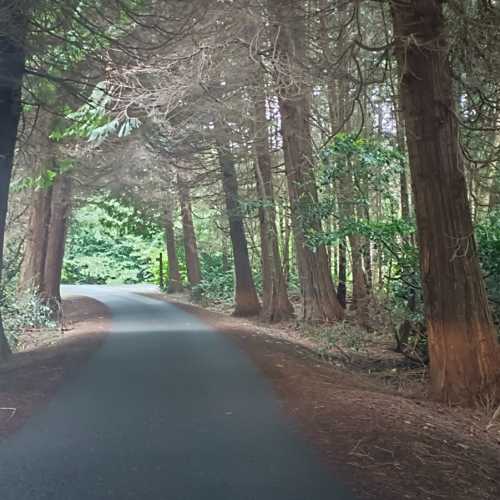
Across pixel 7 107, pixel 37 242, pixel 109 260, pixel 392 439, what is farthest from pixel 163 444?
pixel 109 260

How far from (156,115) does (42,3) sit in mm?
5707

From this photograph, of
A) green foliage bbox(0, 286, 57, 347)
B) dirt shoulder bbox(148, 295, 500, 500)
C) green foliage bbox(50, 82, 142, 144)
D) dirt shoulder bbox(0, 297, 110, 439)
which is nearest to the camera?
dirt shoulder bbox(148, 295, 500, 500)

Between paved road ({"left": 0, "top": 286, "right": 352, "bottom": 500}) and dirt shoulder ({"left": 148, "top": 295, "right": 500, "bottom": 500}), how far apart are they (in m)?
0.27

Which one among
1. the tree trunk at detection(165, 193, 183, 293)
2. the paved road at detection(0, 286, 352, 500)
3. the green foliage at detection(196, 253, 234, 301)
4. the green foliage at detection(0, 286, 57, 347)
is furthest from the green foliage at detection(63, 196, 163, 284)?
the paved road at detection(0, 286, 352, 500)

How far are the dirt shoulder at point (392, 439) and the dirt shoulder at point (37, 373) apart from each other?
3.08 metres

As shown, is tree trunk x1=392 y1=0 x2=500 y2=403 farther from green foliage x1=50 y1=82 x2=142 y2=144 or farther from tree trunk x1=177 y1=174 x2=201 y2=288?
tree trunk x1=177 y1=174 x2=201 y2=288

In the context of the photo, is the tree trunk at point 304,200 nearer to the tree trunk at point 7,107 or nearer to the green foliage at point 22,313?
the tree trunk at point 7,107

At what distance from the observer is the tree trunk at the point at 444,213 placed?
327 inches

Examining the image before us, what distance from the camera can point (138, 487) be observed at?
4785 millimetres

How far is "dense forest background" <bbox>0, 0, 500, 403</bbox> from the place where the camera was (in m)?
8.40

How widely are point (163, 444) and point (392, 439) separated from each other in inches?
86.4

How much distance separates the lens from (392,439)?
237 inches

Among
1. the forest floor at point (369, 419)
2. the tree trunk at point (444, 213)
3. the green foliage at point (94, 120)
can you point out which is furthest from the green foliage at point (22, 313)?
the tree trunk at point (444, 213)

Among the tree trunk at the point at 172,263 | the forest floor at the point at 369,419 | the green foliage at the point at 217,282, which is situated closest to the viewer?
the forest floor at the point at 369,419
